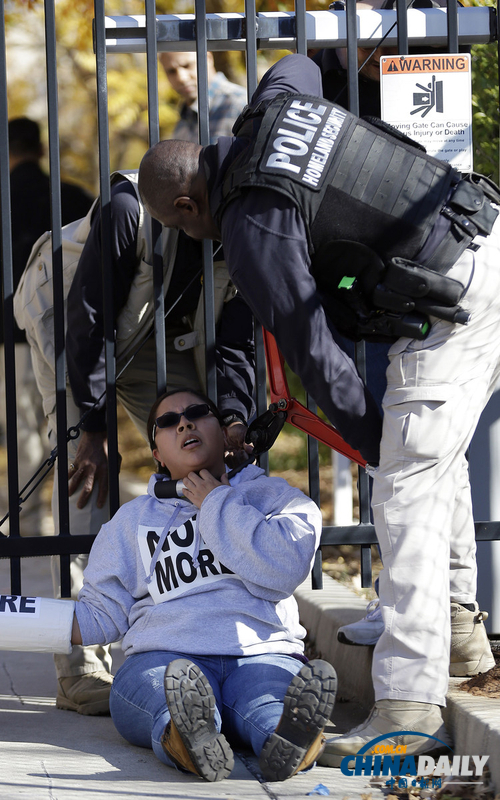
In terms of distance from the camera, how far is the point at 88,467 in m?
3.39

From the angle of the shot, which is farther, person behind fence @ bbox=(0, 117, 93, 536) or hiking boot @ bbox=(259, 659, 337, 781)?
person behind fence @ bbox=(0, 117, 93, 536)

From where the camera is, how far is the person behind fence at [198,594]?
8.39ft

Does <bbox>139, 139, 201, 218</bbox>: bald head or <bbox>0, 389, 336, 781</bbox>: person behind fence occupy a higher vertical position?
<bbox>139, 139, 201, 218</bbox>: bald head

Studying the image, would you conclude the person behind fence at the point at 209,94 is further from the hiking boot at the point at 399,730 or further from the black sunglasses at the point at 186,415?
the hiking boot at the point at 399,730

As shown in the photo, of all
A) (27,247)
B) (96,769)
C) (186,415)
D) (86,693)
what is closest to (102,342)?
(186,415)

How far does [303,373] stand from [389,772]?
41.6 inches

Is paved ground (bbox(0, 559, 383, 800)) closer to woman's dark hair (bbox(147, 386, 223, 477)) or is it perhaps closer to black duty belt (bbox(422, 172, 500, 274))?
woman's dark hair (bbox(147, 386, 223, 477))

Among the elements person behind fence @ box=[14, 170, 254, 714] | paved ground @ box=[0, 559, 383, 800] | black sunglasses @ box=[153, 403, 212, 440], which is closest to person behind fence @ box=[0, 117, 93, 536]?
person behind fence @ box=[14, 170, 254, 714]

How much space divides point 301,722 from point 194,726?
0.26 metres


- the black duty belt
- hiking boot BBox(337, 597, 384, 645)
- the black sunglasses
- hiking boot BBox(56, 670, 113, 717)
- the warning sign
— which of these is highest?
the warning sign

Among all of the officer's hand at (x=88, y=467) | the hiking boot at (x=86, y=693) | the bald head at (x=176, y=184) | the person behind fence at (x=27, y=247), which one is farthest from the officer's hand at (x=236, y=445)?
the person behind fence at (x=27, y=247)

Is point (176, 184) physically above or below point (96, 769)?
above

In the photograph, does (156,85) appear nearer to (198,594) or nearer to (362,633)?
(198,594)

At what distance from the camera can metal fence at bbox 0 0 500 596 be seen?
3096 mm
